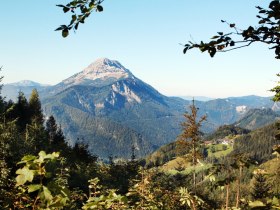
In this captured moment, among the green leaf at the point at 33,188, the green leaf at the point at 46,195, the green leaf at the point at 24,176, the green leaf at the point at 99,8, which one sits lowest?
the green leaf at the point at 46,195

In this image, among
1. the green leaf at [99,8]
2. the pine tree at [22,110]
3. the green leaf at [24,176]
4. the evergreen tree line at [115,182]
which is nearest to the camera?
the green leaf at [24,176]

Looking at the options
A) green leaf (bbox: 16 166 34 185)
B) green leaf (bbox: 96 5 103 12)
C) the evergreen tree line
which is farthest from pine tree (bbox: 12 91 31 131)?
green leaf (bbox: 16 166 34 185)

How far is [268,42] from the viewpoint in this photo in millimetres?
3301

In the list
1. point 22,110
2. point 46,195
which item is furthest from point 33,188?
point 22,110

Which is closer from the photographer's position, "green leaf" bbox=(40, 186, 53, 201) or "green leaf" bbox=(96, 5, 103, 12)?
"green leaf" bbox=(40, 186, 53, 201)

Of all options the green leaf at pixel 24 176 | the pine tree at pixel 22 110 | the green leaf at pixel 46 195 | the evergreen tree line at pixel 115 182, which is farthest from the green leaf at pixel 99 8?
the pine tree at pixel 22 110

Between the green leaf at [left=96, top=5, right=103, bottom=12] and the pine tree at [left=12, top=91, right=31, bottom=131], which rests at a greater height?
the green leaf at [left=96, top=5, right=103, bottom=12]

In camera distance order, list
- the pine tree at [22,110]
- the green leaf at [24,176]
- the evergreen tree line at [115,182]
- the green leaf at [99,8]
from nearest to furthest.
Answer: the green leaf at [24,176] → the evergreen tree line at [115,182] → the green leaf at [99,8] → the pine tree at [22,110]

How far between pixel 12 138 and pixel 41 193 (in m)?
25.3

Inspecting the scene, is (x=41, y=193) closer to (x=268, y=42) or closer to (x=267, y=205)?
(x=267, y=205)

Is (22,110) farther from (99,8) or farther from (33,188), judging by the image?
(33,188)

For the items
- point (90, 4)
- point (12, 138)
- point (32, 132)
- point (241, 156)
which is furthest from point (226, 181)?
point (32, 132)

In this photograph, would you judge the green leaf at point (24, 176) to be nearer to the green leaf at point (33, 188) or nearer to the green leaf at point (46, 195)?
the green leaf at point (33, 188)

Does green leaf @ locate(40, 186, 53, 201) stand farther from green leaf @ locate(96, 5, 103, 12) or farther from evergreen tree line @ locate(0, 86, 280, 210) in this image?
green leaf @ locate(96, 5, 103, 12)
